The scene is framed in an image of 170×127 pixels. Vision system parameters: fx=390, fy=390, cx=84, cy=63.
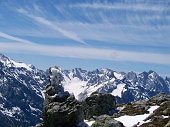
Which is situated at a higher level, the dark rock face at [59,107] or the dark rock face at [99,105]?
the dark rock face at [59,107]

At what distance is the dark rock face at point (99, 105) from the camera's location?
87562mm

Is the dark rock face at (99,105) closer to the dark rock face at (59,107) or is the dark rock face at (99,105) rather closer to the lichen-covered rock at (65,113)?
the dark rock face at (59,107)

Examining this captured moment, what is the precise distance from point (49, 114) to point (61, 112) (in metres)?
1.97

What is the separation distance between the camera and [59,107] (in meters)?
52.2

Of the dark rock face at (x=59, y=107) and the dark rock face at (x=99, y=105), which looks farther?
the dark rock face at (x=99, y=105)

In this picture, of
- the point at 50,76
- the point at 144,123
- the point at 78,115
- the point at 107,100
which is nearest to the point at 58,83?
the point at 50,76

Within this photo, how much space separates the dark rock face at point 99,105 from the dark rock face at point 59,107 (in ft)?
106

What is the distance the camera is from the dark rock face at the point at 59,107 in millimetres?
51375

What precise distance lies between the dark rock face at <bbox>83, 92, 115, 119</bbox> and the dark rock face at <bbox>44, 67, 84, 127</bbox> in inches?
1275

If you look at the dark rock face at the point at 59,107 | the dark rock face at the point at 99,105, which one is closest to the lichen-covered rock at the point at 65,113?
the dark rock face at the point at 59,107

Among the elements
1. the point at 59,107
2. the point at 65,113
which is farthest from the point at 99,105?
the point at 65,113

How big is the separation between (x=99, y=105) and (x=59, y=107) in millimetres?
37198

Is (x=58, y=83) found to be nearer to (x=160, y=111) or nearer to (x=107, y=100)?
(x=160, y=111)

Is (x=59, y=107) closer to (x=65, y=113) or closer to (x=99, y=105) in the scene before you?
(x=65, y=113)
